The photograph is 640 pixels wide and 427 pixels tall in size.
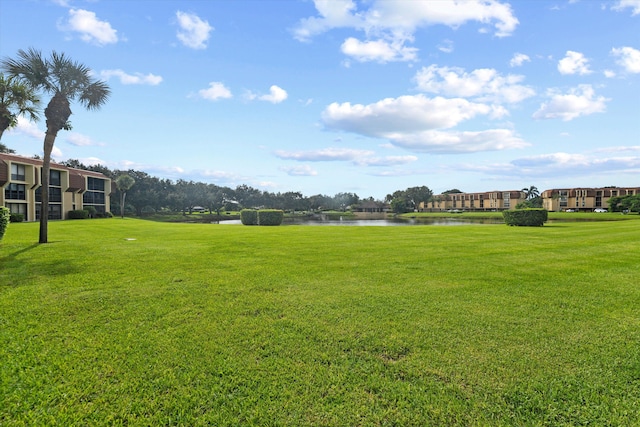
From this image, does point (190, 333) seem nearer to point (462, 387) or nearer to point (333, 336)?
point (333, 336)

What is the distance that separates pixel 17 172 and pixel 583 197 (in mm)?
→ 119452

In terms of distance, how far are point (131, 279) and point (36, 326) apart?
2.57 meters

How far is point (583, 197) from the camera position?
302ft

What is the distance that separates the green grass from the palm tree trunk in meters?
7.73

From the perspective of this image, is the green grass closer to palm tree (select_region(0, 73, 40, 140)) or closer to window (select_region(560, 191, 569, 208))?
palm tree (select_region(0, 73, 40, 140))

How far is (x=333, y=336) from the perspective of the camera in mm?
4316

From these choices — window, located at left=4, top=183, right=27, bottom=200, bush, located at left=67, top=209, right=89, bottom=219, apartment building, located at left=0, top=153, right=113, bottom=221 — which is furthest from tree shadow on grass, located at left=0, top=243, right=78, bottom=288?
bush, located at left=67, top=209, right=89, bottom=219

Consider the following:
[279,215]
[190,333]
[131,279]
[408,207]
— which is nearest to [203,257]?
[131,279]

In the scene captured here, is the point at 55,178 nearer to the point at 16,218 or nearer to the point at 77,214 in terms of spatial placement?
the point at 77,214

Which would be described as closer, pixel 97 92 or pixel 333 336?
pixel 333 336

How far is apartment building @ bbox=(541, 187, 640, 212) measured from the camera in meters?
87.4

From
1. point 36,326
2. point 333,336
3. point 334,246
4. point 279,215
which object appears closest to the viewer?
point 333,336

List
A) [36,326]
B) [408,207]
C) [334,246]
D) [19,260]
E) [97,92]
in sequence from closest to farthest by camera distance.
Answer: [36,326] → [19,260] → [334,246] → [97,92] → [408,207]

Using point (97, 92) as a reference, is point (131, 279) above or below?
below
